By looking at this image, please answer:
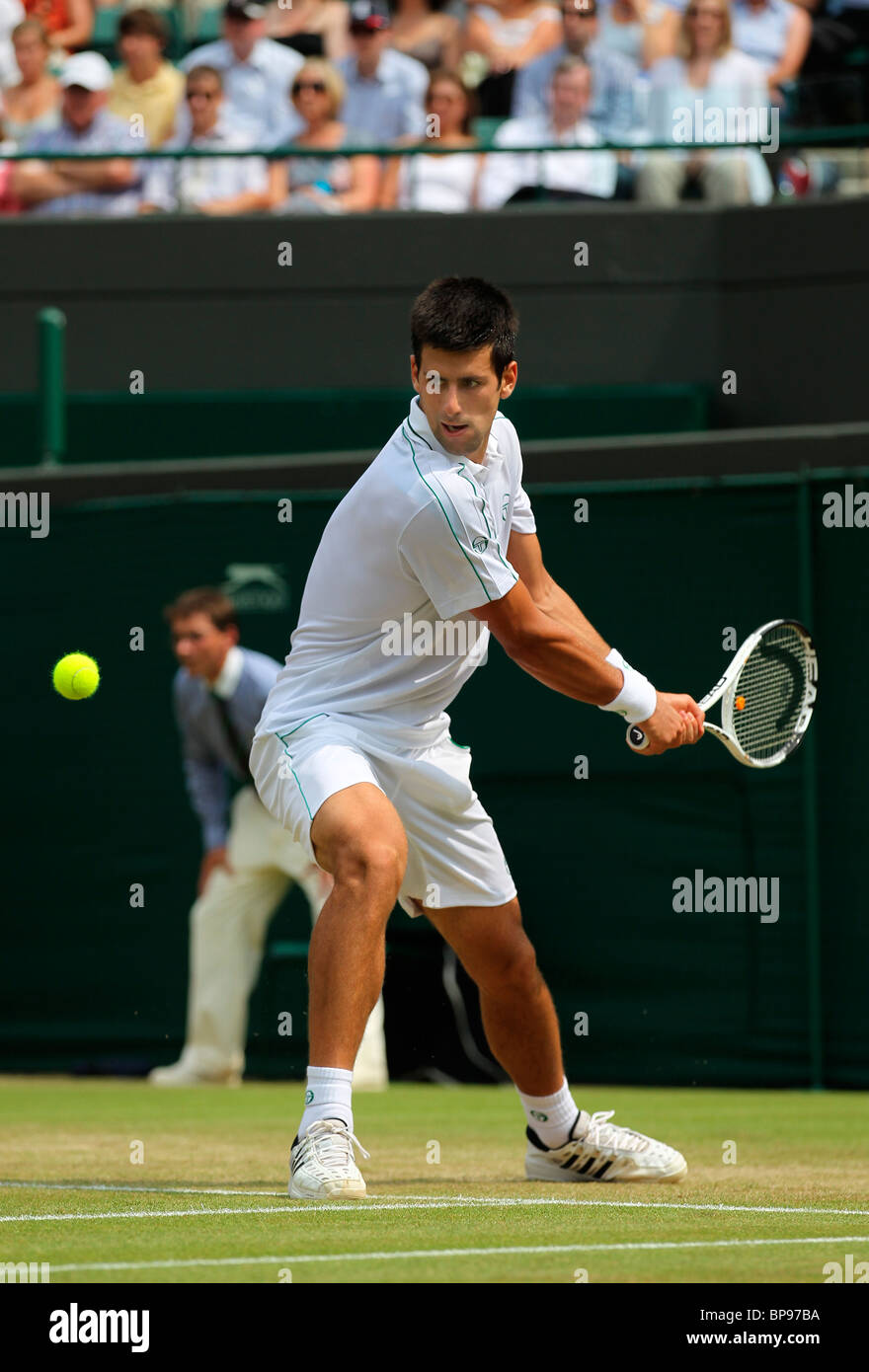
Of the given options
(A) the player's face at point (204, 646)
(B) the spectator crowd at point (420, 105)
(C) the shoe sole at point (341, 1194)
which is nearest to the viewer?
(C) the shoe sole at point (341, 1194)

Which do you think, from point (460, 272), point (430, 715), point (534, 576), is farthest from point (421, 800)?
point (460, 272)

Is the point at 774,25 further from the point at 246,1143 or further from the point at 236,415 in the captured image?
the point at 246,1143

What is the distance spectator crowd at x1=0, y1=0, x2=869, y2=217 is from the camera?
11.5 metres

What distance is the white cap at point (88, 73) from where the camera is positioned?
12.3 m

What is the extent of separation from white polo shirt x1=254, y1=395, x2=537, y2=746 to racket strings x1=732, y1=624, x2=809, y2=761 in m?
0.86

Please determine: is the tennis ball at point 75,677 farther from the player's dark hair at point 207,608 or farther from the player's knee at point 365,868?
the player's dark hair at point 207,608

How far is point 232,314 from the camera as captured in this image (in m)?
11.8

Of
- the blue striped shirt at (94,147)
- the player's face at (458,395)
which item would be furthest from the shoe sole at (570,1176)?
the blue striped shirt at (94,147)

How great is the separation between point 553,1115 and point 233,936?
421 centimetres

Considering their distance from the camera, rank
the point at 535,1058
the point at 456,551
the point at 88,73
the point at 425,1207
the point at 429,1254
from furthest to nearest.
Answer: the point at 88,73, the point at 535,1058, the point at 456,551, the point at 425,1207, the point at 429,1254

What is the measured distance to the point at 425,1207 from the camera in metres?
4.60

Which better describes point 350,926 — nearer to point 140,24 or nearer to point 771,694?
point 771,694

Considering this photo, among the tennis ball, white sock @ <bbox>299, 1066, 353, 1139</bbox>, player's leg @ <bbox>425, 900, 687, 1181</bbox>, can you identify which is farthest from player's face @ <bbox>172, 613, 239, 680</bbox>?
white sock @ <bbox>299, 1066, 353, 1139</bbox>

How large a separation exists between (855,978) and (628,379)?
4.10 metres
